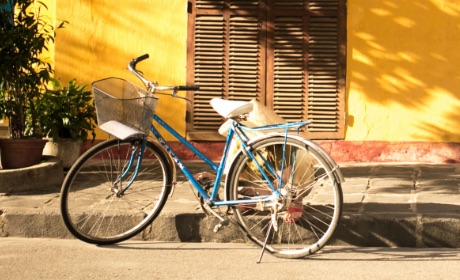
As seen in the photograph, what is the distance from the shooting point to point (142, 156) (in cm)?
634

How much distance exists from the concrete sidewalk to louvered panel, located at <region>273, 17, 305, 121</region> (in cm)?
264

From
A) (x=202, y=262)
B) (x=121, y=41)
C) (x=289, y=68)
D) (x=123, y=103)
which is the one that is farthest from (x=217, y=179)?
(x=121, y=41)

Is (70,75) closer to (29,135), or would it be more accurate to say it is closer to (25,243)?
(29,135)

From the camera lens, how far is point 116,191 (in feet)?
20.9

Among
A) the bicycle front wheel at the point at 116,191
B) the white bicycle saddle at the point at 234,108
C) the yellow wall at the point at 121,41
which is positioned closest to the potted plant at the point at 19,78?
the yellow wall at the point at 121,41

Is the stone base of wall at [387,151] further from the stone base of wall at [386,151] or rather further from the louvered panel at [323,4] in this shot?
the louvered panel at [323,4]

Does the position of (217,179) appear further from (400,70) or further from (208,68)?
(400,70)

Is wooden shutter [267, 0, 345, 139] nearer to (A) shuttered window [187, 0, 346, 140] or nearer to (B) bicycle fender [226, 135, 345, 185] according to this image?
(A) shuttered window [187, 0, 346, 140]

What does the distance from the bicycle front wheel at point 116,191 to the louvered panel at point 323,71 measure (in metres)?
4.20

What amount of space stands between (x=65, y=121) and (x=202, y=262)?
432 centimetres

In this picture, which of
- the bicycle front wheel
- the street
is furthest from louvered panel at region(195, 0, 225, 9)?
the street

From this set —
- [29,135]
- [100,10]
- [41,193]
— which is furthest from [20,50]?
[100,10]

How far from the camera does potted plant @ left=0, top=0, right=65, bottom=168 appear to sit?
28.1 ft

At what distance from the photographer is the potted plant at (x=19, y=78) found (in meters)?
8.56
